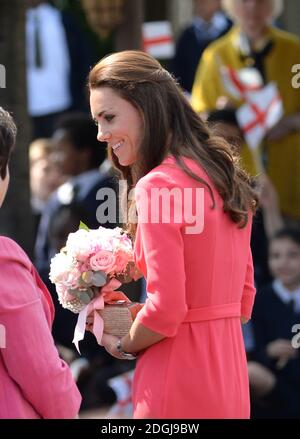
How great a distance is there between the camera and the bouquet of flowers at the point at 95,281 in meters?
3.69

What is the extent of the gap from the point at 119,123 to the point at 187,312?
61 cm

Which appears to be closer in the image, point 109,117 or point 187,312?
point 187,312

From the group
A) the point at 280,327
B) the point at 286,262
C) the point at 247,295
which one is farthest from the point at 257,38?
the point at 247,295

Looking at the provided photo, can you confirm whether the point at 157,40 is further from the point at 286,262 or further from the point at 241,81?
the point at 286,262

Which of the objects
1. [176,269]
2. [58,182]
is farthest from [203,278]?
[58,182]

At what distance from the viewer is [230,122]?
714cm

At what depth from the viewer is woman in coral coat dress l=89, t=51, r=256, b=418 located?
11.4 feet

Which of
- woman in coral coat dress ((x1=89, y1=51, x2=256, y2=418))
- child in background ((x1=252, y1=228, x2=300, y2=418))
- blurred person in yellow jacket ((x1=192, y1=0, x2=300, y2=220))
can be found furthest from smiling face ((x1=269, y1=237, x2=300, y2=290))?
woman in coral coat dress ((x1=89, y1=51, x2=256, y2=418))

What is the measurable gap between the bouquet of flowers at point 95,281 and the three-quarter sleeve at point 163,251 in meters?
0.20

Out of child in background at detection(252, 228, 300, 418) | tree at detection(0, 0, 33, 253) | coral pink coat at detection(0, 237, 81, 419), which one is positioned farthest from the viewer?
tree at detection(0, 0, 33, 253)

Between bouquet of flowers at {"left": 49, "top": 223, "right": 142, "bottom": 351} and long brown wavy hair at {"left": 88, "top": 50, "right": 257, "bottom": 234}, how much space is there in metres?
0.25

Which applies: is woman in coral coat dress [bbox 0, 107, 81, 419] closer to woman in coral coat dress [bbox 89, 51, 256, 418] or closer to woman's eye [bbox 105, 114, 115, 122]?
woman in coral coat dress [bbox 89, 51, 256, 418]

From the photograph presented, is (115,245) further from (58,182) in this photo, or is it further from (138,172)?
(58,182)

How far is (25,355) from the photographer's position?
10.6 feet
